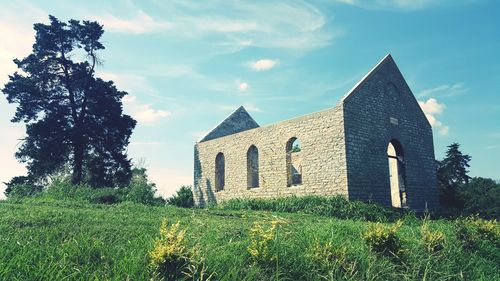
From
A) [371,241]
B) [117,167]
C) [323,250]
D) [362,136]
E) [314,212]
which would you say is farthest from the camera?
[117,167]

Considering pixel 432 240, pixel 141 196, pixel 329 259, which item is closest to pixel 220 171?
pixel 141 196

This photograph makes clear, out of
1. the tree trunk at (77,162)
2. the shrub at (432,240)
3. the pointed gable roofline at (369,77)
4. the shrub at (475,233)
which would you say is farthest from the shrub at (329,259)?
the tree trunk at (77,162)

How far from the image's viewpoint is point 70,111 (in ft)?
73.9

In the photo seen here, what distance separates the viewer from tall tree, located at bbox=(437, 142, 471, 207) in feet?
59.5

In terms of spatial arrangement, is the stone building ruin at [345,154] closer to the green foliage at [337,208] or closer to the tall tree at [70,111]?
the green foliage at [337,208]

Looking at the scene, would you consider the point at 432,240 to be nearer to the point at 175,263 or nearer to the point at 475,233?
the point at 475,233

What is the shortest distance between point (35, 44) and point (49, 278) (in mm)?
23522

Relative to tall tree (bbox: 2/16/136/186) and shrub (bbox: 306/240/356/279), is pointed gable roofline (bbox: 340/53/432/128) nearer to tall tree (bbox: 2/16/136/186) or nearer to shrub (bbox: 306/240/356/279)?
shrub (bbox: 306/240/356/279)

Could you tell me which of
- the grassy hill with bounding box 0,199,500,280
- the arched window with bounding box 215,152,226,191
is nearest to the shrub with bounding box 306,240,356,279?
the grassy hill with bounding box 0,199,500,280

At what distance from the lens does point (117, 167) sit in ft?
78.1

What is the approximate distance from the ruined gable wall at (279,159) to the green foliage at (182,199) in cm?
110

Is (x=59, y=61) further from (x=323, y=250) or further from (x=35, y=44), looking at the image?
(x=323, y=250)

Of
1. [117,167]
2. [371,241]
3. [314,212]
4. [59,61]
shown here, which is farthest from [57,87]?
[371,241]

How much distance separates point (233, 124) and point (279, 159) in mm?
7317
